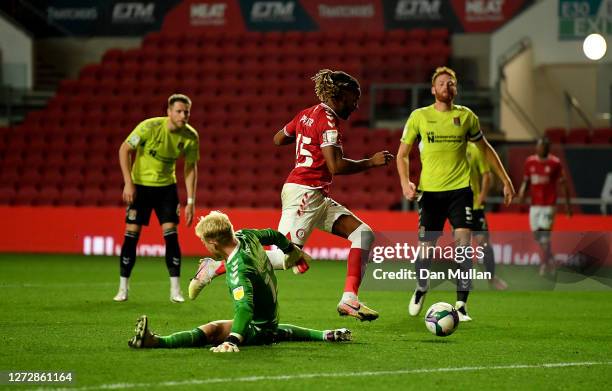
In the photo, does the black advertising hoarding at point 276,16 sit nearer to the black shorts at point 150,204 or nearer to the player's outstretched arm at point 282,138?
the black shorts at point 150,204

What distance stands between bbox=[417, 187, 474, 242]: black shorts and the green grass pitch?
2.66ft

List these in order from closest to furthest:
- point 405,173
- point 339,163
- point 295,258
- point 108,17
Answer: point 295,258, point 339,163, point 405,173, point 108,17

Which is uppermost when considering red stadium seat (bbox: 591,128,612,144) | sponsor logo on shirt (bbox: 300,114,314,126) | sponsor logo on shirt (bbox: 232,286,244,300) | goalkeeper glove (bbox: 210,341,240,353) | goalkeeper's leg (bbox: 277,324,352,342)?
red stadium seat (bbox: 591,128,612,144)

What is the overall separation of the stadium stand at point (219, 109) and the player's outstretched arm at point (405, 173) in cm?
1046

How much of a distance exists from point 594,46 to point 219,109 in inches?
306

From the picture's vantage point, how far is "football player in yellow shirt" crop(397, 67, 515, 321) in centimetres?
933

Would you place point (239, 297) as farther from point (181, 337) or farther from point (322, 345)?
point (322, 345)

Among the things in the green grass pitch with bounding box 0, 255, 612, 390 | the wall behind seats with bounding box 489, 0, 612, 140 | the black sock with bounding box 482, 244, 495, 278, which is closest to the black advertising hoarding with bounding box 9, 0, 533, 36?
the wall behind seats with bounding box 489, 0, 612, 140

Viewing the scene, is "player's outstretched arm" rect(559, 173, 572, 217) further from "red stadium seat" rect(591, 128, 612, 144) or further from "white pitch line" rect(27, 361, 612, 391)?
"white pitch line" rect(27, 361, 612, 391)

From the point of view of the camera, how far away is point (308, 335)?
771 cm

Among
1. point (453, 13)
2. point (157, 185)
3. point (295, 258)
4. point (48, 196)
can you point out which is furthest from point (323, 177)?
point (453, 13)

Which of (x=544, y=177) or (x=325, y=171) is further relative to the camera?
(x=544, y=177)

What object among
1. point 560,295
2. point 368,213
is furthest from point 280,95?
point 560,295

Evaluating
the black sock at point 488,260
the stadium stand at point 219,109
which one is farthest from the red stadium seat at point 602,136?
the black sock at point 488,260
